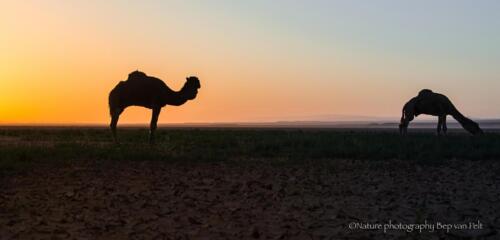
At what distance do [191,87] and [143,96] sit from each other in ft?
5.98

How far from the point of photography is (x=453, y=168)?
42.7 feet

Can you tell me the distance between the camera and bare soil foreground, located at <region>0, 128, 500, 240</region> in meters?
6.82

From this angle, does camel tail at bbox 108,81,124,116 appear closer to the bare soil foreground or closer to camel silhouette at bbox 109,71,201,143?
camel silhouette at bbox 109,71,201,143

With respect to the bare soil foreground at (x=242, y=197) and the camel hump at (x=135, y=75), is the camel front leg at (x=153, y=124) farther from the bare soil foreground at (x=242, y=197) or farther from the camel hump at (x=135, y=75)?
the bare soil foreground at (x=242, y=197)

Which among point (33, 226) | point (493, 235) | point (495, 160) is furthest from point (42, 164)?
point (495, 160)

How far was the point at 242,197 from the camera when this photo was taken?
9000 mm

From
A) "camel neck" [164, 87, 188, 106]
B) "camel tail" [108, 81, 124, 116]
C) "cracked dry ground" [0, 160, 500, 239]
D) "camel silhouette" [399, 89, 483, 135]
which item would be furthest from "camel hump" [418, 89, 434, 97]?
"cracked dry ground" [0, 160, 500, 239]

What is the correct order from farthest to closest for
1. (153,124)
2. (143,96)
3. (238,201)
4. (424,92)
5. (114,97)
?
1. (424,92)
2. (114,97)
3. (143,96)
4. (153,124)
5. (238,201)

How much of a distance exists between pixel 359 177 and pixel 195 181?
10.1 ft

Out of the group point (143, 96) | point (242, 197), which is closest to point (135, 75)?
point (143, 96)

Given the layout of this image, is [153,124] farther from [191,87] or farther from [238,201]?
[238,201]

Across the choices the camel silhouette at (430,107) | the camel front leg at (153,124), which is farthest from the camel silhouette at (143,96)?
the camel silhouette at (430,107)

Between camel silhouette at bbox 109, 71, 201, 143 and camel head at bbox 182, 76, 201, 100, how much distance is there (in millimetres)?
107

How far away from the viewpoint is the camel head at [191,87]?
21.1m
